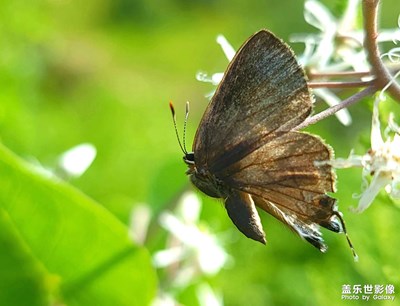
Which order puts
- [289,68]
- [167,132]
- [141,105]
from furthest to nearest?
[141,105] < [167,132] < [289,68]

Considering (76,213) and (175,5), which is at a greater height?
(76,213)

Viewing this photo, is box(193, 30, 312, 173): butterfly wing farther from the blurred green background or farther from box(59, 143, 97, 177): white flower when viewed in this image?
box(59, 143, 97, 177): white flower

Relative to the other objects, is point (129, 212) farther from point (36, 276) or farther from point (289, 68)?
point (289, 68)

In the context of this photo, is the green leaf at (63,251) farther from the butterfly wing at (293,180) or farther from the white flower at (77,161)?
the butterfly wing at (293,180)

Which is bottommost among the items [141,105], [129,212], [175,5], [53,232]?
[175,5]

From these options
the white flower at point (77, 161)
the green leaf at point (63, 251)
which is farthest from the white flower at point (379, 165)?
the white flower at point (77, 161)

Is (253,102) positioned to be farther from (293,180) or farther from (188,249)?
(188,249)

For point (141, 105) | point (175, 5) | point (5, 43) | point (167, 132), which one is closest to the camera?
point (5, 43)

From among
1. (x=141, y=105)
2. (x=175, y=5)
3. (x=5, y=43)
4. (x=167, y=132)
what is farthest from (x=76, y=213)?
(x=175, y=5)
